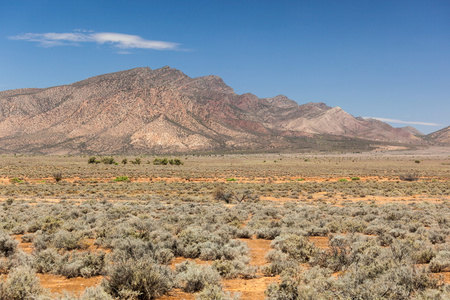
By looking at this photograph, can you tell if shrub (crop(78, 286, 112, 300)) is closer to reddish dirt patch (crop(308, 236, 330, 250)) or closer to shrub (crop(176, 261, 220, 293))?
shrub (crop(176, 261, 220, 293))

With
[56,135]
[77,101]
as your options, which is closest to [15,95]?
[77,101]

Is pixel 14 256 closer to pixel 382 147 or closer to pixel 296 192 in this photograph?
pixel 296 192

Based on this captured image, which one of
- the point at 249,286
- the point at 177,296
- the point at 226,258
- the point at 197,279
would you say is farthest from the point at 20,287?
the point at 226,258

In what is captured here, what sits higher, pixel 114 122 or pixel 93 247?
pixel 114 122

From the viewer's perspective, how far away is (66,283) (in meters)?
6.94

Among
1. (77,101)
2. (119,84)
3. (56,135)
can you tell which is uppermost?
(119,84)

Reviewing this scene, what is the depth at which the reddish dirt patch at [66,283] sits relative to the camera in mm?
6516

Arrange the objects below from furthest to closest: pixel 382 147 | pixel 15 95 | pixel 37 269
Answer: pixel 382 147 < pixel 15 95 < pixel 37 269

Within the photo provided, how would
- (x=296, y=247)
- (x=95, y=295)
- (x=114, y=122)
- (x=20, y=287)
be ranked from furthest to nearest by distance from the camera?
(x=114, y=122) → (x=296, y=247) → (x=20, y=287) → (x=95, y=295)

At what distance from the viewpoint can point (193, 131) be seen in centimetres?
16462

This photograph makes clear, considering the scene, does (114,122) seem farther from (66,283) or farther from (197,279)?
(197,279)

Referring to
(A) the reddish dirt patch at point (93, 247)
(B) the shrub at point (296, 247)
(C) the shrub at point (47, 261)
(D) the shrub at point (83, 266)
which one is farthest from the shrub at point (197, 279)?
(A) the reddish dirt patch at point (93, 247)

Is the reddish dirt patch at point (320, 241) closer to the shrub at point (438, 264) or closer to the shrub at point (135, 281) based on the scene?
the shrub at point (438, 264)

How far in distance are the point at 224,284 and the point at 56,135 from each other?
524 feet
